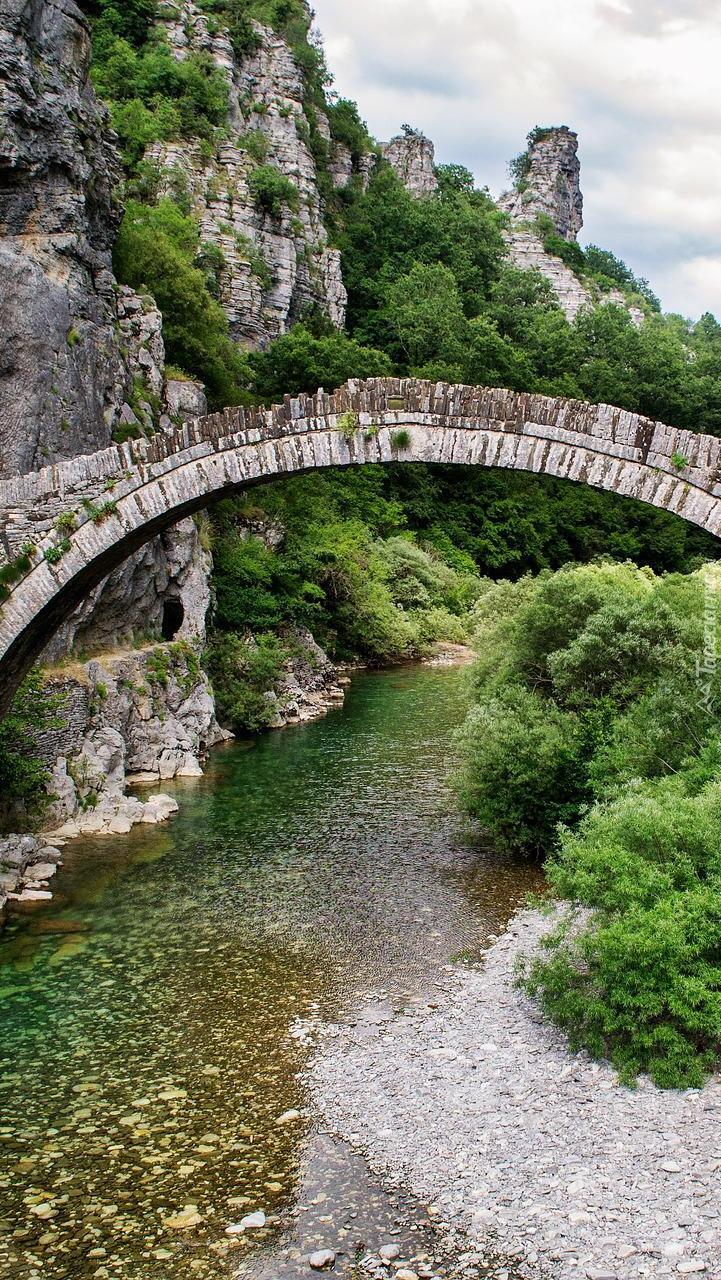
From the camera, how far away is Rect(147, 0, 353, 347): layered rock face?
46.5 meters

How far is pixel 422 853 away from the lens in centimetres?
1535

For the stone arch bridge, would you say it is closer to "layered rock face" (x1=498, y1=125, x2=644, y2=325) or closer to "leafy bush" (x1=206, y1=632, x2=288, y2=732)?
"leafy bush" (x1=206, y1=632, x2=288, y2=732)

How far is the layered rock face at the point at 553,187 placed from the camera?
9731cm

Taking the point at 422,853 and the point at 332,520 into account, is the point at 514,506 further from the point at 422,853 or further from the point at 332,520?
the point at 422,853

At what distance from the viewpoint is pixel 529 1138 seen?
24.5 feet

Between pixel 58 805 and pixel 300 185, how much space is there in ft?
160

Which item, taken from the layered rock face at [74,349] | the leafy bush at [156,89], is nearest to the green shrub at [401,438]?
the layered rock face at [74,349]

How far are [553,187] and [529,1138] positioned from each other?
105623mm

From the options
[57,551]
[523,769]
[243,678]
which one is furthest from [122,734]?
[523,769]

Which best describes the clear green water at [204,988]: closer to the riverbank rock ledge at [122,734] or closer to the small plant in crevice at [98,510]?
the riverbank rock ledge at [122,734]

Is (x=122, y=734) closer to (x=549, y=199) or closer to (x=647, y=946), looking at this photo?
(x=647, y=946)

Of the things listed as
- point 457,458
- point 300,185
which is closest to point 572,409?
point 457,458

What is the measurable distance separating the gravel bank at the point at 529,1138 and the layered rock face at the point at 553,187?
3924 inches


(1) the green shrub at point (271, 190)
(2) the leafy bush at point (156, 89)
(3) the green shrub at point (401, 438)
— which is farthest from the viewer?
(1) the green shrub at point (271, 190)
